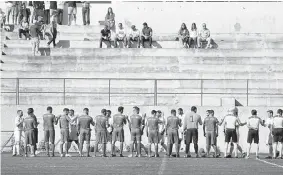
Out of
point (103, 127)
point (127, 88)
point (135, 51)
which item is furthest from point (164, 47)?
point (103, 127)

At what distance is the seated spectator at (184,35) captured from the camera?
134 ft

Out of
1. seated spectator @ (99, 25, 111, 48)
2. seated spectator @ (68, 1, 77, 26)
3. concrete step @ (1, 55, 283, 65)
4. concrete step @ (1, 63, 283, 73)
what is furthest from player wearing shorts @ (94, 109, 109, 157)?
seated spectator @ (68, 1, 77, 26)

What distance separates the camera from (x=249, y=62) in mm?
39812

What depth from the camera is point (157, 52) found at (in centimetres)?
4050

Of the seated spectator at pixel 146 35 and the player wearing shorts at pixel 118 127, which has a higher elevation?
the seated spectator at pixel 146 35

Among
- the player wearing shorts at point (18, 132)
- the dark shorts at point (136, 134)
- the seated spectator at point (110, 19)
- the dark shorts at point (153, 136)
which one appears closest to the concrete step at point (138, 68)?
the seated spectator at point (110, 19)

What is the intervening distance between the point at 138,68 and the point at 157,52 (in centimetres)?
140

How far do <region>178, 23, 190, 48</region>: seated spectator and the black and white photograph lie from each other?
5 centimetres

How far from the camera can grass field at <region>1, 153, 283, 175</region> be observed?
22844 millimetres

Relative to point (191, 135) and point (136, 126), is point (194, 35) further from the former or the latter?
point (136, 126)

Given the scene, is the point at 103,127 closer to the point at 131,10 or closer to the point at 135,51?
the point at 135,51

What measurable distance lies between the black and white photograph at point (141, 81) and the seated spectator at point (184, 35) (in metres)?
0.05

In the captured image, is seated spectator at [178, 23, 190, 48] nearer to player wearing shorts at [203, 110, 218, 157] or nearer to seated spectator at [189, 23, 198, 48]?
seated spectator at [189, 23, 198, 48]

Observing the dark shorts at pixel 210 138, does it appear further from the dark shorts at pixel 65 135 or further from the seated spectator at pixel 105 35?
the seated spectator at pixel 105 35
